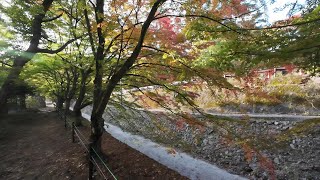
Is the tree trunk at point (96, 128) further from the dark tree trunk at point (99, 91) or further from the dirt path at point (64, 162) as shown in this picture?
the dirt path at point (64, 162)

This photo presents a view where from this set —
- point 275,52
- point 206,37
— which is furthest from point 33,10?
point 275,52

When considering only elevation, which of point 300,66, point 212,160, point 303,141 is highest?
point 300,66

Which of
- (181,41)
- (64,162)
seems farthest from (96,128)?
(181,41)

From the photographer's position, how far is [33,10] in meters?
6.80

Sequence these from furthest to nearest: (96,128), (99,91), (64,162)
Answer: (64,162), (99,91), (96,128)

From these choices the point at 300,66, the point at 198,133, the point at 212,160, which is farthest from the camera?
the point at 198,133

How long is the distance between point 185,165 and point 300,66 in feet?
20.0

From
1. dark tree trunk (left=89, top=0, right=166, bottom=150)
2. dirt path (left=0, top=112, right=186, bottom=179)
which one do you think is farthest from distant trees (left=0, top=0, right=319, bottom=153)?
dirt path (left=0, top=112, right=186, bottom=179)

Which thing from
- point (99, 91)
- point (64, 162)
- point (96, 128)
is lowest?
point (64, 162)

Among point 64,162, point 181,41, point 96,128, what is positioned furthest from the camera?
point 64,162

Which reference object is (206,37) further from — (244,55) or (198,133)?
(198,133)

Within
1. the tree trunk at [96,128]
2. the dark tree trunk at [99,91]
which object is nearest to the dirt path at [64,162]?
the tree trunk at [96,128]

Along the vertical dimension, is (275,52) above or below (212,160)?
above

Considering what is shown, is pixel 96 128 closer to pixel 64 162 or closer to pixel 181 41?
pixel 64 162
